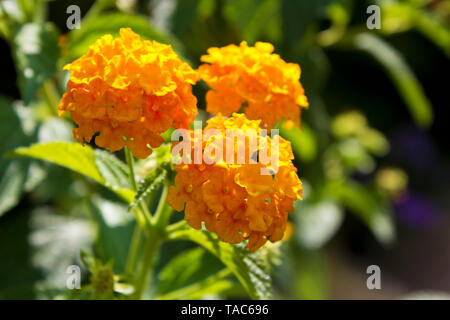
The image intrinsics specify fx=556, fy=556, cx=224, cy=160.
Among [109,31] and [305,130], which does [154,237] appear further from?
[305,130]

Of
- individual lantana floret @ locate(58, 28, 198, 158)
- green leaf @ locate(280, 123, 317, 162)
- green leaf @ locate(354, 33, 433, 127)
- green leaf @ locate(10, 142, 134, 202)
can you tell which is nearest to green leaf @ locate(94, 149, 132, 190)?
green leaf @ locate(10, 142, 134, 202)

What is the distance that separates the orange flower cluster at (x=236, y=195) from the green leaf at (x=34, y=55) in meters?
0.32

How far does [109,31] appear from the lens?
95 cm

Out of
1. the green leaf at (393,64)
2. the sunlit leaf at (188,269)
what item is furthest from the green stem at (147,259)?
the green leaf at (393,64)

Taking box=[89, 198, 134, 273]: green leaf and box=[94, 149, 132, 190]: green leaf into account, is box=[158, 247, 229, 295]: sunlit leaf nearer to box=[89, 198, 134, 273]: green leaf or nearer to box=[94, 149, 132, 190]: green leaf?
box=[89, 198, 134, 273]: green leaf

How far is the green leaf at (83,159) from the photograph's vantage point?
26.8 inches

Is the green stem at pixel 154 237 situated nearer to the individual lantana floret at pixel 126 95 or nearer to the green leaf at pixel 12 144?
the individual lantana floret at pixel 126 95

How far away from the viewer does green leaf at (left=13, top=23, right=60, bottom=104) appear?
0.81 m

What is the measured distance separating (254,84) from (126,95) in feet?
0.58

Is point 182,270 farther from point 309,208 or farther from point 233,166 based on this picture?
point 309,208

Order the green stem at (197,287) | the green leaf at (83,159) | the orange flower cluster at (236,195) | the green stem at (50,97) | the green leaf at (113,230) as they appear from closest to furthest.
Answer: the orange flower cluster at (236,195)
the green leaf at (83,159)
the green stem at (197,287)
the green leaf at (113,230)
the green stem at (50,97)

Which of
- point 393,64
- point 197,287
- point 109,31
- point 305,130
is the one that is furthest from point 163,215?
point 393,64

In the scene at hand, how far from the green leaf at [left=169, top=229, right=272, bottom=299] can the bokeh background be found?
0.17m
